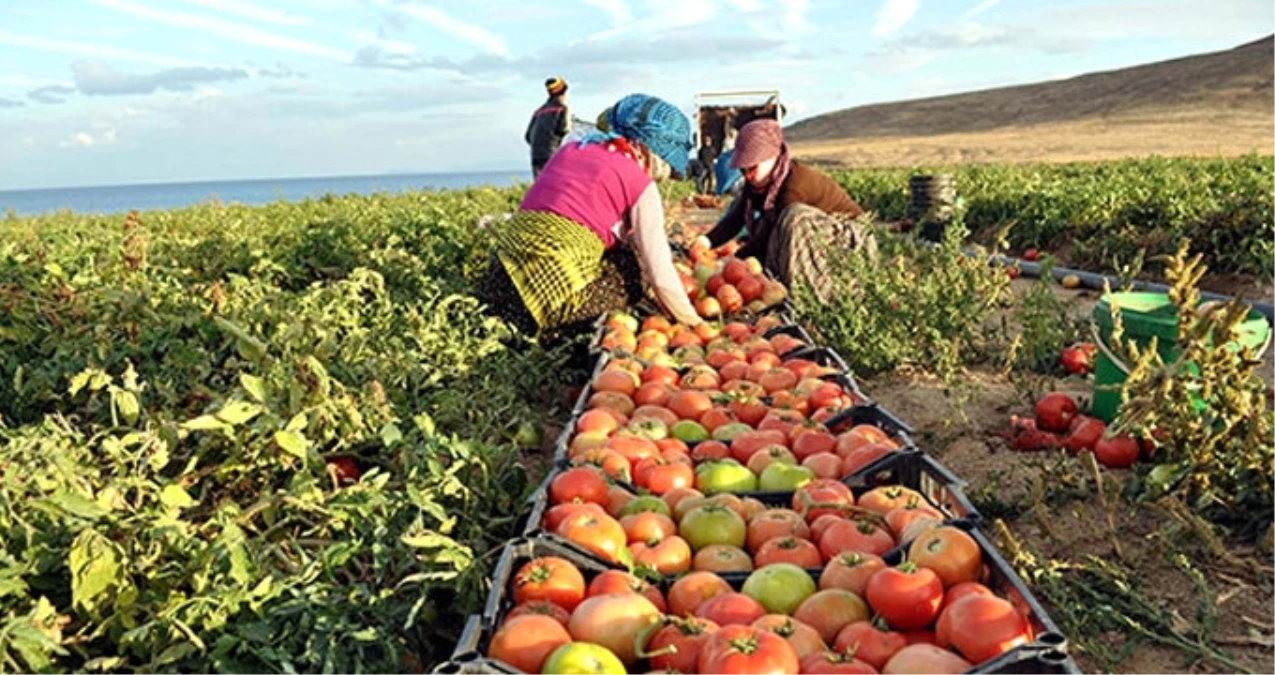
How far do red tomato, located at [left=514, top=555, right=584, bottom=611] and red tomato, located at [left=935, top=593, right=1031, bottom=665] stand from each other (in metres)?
0.78

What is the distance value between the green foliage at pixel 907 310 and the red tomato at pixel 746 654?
321 centimetres

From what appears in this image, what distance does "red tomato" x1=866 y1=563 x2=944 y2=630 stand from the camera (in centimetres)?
208

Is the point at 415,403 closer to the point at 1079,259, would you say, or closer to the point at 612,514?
the point at 612,514

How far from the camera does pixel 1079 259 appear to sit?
9.62 metres

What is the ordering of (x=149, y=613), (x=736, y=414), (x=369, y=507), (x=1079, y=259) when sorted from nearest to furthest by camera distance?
(x=149, y=613) → (x=369, y=507) → (x=736, y=414) → (x=1079, y=259)

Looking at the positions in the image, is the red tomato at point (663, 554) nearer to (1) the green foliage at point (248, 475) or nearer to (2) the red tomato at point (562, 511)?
(2) the red tomato at point (562, 511)

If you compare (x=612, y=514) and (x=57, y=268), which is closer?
(x=612, y=514)

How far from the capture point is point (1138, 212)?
9.40 m

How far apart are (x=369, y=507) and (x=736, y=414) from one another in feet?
4.79

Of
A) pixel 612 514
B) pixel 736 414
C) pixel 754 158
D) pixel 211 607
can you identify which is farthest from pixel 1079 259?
pixel 211 607

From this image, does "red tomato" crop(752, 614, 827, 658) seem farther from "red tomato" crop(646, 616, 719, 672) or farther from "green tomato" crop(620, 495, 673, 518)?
"green tomato" crop(620, 495, 673, 518)

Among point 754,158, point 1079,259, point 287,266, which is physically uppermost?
point 754,158

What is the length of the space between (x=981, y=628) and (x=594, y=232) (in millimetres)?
3370

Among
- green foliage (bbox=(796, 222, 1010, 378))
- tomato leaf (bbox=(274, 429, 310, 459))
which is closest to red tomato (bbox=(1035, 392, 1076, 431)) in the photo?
green foliage (bbox=(796, 222, 1010, 378))
